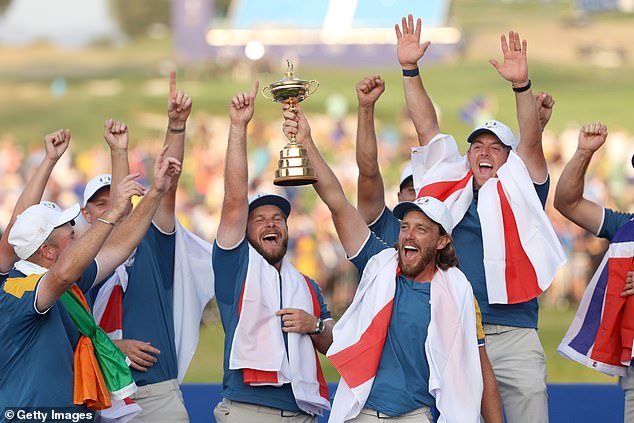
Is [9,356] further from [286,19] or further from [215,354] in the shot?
[286,19]

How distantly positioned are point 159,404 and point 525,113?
251cm

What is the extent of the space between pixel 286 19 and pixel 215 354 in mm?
6431

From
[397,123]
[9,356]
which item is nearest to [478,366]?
[9,356]

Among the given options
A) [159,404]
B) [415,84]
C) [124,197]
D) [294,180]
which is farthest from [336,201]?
[159,404]

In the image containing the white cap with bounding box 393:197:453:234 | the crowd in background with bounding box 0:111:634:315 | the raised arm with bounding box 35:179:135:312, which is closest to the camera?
the raised arm with bounding box 35:179:135:312

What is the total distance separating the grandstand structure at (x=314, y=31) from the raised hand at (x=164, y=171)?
12.7 meters

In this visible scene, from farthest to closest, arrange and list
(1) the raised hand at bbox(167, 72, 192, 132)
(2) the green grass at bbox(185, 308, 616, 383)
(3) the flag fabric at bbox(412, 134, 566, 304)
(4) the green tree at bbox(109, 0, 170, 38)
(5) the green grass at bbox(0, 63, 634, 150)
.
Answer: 1. (4) the green tree at bbox(109, 0, 170, 38)
2. (5) the green grass at bbox(0, 63, 634, 150)
3. (2) the green grass at bbox(185, 308, 616, 383)
4. (1) the raised hand at bbox(167, 72, 192, 132)
5. (3) the flag fabric at bbox(412, 134, 566, 304)

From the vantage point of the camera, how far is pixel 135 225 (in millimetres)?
5363

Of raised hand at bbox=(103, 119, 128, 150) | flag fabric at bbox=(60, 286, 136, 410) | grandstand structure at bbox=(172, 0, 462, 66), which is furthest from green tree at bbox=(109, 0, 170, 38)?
flag fabric at bbox=(60, 286, 136, 410)

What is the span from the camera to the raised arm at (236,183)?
5.57 m

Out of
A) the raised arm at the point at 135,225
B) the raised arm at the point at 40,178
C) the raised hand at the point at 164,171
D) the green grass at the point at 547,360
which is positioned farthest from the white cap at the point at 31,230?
the green grass at the point at 547,360

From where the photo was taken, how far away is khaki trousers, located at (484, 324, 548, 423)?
18.8ft

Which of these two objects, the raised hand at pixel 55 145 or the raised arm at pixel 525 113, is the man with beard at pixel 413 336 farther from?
the raised hand at pixel 55 145

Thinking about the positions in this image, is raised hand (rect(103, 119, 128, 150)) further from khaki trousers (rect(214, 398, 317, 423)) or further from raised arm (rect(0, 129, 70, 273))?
khaki trousers (rect(214, 398, 317, 423))
